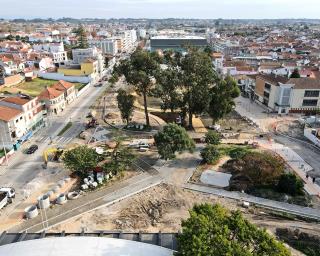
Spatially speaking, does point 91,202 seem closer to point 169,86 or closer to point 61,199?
point 61,199

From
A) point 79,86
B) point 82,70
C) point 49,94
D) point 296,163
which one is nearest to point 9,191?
point 49,94

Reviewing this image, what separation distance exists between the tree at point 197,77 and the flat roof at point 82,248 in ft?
118

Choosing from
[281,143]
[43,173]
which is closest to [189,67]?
[281,143]

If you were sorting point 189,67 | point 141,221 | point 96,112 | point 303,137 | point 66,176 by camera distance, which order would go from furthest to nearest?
point 96,112 → point 303,137 → point 189,67 → point 66,176 → point 141,221

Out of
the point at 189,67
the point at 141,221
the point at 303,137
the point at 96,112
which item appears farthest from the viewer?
the point at 96,112

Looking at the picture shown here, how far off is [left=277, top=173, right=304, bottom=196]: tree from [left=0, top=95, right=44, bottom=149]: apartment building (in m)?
42.8

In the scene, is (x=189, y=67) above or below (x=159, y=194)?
above

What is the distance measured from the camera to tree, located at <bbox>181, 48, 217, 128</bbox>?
56719 mm

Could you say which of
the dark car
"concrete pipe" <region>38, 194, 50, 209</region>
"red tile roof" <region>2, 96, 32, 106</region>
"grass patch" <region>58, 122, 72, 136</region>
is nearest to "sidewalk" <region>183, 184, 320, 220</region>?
"concrete pipe" <region>38, 194, 50, 209</region>

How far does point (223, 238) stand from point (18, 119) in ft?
154

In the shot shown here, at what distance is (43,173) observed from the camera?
4716 centimetres

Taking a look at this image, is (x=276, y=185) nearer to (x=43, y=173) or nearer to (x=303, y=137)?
(x=303, y=137)

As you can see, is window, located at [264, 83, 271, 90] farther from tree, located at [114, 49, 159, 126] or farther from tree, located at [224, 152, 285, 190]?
tree, located at [224, 152, 285, 190]

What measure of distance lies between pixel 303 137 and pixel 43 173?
4773cm
